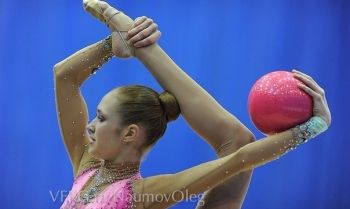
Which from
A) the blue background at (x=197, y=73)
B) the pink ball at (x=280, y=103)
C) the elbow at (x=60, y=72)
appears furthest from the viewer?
the blue background at (x=197, y=73)

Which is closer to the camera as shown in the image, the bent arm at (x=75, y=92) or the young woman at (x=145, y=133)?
the young woman at (x=145, y=133)

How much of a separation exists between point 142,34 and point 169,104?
0.63 ft

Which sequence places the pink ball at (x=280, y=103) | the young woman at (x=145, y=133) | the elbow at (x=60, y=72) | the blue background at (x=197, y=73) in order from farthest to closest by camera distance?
the blue background at (x=197, y=73)
the elbow at (x=60, y=72)
the young woman at (x=145, y=133)
the pink ball at (x=280, y=103)

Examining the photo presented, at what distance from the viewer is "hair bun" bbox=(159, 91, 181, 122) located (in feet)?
4.43

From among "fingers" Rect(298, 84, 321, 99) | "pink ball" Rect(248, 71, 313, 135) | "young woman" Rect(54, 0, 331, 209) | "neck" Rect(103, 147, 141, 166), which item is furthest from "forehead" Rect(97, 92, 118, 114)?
"fingers" Rect(298, 84, 321, 99)

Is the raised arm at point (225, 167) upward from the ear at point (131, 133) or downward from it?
downward

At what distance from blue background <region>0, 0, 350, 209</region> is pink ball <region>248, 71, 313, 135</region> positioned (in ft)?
5.45

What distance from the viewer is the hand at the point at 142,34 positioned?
1368 mm

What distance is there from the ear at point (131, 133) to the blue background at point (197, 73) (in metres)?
1.55

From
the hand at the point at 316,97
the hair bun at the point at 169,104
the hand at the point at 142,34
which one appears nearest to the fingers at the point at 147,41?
the hand at the point at 142,34

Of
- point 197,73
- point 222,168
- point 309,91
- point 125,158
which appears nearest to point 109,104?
point 125,158

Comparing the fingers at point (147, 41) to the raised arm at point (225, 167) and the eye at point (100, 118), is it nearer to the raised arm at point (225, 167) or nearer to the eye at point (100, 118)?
the eye at point (100, 118)

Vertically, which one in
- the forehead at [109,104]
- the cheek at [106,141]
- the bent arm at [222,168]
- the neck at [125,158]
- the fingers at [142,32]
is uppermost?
the fingers at [142,32]

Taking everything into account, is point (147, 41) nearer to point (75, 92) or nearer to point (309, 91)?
point (75, 92)
